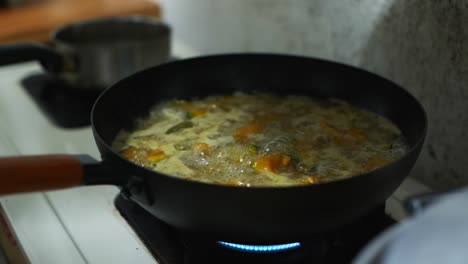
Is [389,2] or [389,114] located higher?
[389,2]

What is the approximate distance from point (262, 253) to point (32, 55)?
842mm

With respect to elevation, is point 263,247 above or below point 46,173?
below

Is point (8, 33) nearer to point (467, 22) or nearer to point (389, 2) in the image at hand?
point (389, 2)

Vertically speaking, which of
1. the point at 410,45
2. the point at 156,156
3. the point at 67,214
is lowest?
the point at 67,214

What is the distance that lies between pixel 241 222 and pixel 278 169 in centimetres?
21

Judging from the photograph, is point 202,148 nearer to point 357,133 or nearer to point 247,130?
point 247,130

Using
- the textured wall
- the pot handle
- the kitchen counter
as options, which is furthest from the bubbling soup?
the kitchen counter

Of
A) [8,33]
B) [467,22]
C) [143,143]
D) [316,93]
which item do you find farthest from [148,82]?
[8,33]

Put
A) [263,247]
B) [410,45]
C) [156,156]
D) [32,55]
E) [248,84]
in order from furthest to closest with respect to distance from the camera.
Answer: [32,55] < [248,84] < [410,45] < [156,156] < [263,247]

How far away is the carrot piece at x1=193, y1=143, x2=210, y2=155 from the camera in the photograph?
0.96 metres

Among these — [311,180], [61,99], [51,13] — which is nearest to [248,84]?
[311,180]

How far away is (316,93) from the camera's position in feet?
3.84

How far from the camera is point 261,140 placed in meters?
1.00

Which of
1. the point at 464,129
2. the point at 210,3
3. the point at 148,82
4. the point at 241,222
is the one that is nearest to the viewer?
the point at 241,222
